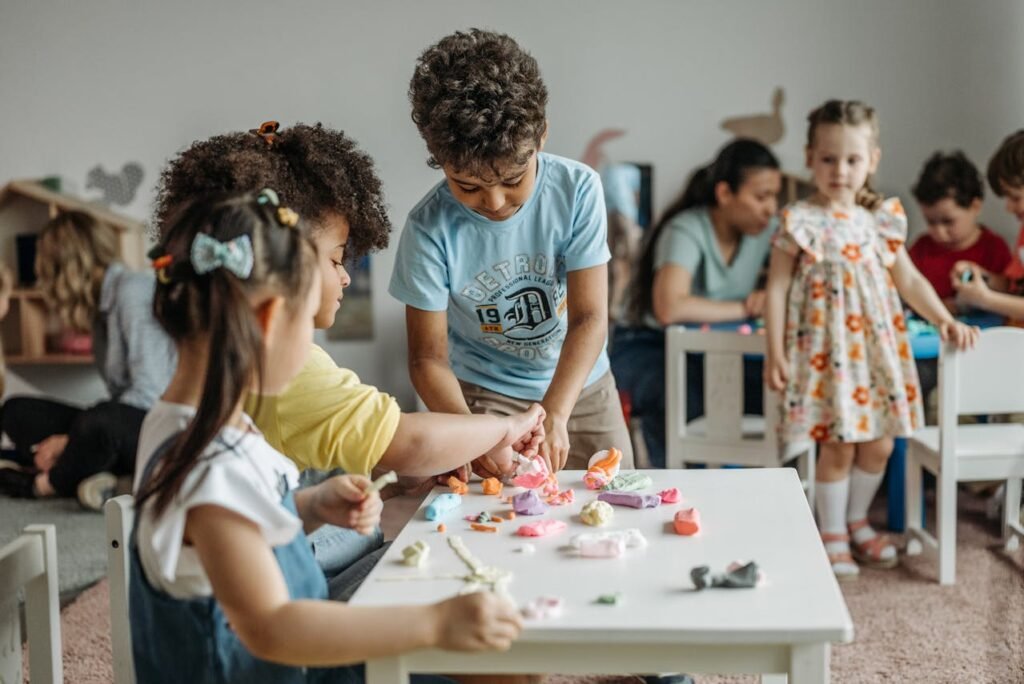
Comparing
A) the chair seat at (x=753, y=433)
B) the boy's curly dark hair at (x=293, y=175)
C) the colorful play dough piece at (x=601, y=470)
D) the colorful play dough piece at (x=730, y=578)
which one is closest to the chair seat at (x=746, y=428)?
the chair seat at (x=753, y=433)

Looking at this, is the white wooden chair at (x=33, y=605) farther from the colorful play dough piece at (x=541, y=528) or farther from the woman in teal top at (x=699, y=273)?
the woman in teal top at (x=699, y=273)

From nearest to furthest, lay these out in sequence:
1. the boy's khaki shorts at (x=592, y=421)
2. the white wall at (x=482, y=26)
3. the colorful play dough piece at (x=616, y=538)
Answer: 1. the colorful play dough piece at (x=616, y=538)
2. the boy's khaki shorts at (x=592, y=421)
3. the white wall at (x=482, y=26)

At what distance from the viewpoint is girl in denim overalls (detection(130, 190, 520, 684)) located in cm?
101

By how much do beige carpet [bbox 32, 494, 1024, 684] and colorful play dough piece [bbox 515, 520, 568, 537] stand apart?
3.03 ft

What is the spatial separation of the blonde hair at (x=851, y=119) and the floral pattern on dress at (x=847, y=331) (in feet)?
0.13

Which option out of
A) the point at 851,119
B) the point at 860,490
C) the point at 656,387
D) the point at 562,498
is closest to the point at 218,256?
the point at 562,498

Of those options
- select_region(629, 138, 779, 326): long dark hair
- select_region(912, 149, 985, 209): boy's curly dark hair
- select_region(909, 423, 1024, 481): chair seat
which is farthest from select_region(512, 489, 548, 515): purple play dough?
select_region(912, 149, 985, 209): boy's curly dark hair

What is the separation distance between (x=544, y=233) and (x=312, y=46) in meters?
2.56

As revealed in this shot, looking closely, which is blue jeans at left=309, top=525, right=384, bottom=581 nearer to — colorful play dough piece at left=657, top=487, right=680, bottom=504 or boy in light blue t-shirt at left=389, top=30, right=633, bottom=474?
boy in light blue t-shirt at left=389, top=30, right=633, bottom=474

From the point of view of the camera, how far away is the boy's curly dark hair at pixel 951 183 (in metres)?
3.37

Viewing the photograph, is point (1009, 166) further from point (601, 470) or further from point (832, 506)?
point (601, 470)

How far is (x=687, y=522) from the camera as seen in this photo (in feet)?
4.16

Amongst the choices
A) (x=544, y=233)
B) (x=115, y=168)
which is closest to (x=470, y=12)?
(x=115, y=168)

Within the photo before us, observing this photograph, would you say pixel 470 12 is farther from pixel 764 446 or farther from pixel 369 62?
pixel 764 446
